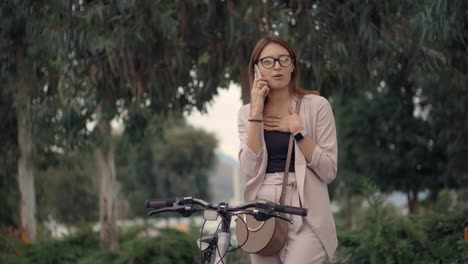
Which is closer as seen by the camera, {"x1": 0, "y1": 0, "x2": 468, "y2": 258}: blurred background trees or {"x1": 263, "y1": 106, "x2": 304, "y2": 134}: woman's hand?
{"x1": 263, "y1": 106, "x2": 304, "y2": 134}: woman's hand

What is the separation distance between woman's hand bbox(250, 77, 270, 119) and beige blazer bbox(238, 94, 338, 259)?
0.17 meters

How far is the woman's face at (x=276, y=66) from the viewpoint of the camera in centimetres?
435

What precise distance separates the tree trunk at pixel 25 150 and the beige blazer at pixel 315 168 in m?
9.97

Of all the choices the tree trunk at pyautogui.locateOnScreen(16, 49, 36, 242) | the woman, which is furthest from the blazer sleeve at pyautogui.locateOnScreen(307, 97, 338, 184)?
the tree trunk at pyautogui.locateOnScreen(16, 49, 36, 242)

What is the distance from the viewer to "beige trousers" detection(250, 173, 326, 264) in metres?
4.19

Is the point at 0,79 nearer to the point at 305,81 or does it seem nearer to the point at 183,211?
the point at 305,81

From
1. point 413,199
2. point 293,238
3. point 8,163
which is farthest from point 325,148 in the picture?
point 413,199

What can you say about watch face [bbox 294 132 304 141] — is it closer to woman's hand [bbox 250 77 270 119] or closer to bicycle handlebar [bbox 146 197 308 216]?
woman's hand [bbox 250 77 270 119]

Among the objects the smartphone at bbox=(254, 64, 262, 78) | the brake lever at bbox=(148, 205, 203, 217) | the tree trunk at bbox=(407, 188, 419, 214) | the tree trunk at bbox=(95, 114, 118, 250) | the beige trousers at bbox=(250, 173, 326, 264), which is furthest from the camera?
the tree trunk at bbox=(407, 188, 419, 214)

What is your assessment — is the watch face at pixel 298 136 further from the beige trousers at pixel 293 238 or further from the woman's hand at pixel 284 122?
the beige trousers at pixel 293 238

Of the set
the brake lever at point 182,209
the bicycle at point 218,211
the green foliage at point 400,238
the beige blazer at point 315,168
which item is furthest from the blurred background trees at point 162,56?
the brake lever at point 182,209

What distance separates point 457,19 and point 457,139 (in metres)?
14.3

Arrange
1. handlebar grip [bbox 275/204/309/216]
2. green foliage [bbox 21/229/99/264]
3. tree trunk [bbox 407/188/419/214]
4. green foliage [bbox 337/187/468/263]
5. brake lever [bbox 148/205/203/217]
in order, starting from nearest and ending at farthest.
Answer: handlebar grip [bbox 275/204/309/216], brake lever [bbox 148/205/203/217], green foliage [bbox 337/187/468/263], green foliage [bbox 21/229/99/264], tree trunk [bbox 407/188/419/214]

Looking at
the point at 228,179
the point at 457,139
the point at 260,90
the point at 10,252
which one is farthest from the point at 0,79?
the point at 228,179
